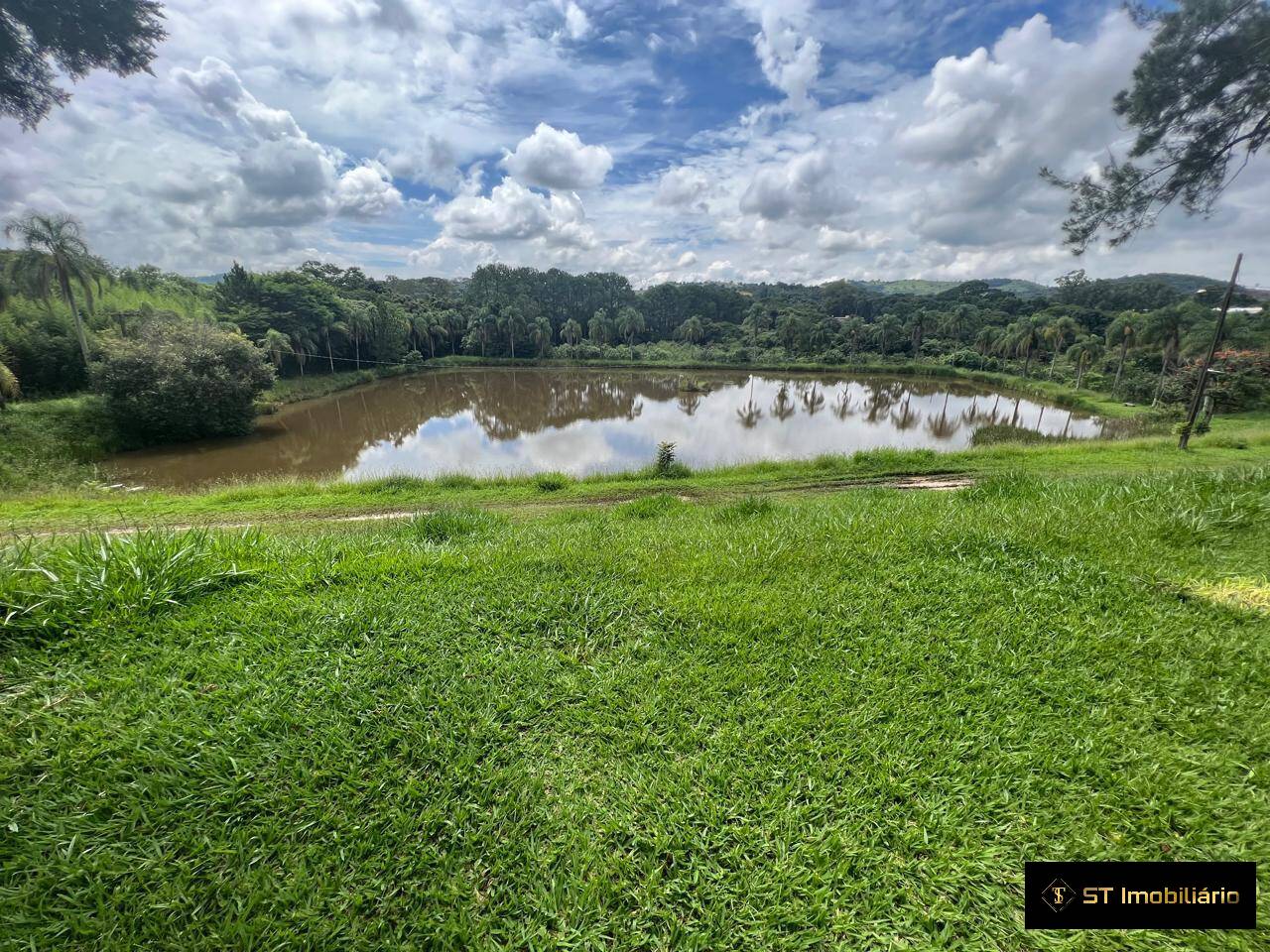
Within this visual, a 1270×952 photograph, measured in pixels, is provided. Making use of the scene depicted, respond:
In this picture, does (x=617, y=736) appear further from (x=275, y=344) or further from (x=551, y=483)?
(x=275, y=344)

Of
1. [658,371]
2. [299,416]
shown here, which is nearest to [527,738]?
[299,416]

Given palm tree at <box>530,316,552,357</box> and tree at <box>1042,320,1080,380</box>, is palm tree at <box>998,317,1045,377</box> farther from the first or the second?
palm tree at <box>530,316,552,357</box>

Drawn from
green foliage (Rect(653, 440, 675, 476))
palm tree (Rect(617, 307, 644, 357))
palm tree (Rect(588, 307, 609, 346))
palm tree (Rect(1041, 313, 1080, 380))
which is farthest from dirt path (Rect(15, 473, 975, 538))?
palm tree (Rect(617, 307, 644, 357))

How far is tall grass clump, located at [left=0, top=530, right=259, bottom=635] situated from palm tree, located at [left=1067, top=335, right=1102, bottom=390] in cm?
5147

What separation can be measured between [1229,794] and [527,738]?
279cm

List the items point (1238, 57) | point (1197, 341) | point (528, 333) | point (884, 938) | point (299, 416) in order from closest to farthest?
point (884, 938), point (1238, 57), point (299, 416), point (1197, 341), point (528, 333)

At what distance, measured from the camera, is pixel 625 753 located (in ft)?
7.16

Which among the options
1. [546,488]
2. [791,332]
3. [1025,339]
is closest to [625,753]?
[546,488]

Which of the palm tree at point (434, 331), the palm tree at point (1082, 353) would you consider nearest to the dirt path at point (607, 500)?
the palm tree at point (1082, 353)

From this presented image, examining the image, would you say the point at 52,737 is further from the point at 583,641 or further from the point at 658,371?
the point at 658,371

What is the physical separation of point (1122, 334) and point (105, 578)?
5370cm

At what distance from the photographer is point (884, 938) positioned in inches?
59.6

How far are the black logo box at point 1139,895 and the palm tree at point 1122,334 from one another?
45.9 m

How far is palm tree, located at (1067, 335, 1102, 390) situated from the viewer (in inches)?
1543
